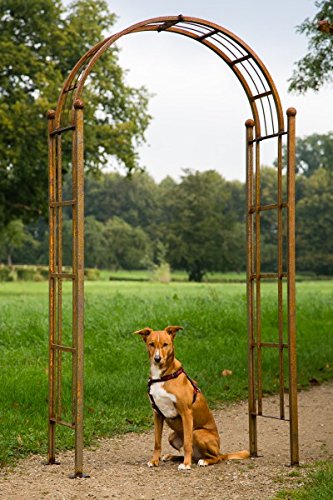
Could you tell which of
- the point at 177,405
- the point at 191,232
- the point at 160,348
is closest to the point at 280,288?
the point at 160,348

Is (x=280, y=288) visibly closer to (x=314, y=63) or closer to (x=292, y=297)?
(x=292, y=297)

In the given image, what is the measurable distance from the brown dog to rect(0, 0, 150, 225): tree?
66.6 ft

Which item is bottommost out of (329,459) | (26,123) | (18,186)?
(329,459)

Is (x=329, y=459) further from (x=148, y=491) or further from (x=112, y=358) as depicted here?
(x=112, y=358)

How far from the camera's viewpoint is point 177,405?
6207mm

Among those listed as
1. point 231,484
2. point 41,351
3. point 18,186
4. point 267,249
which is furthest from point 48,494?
point 267,249

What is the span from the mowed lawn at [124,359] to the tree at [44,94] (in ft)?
26.6

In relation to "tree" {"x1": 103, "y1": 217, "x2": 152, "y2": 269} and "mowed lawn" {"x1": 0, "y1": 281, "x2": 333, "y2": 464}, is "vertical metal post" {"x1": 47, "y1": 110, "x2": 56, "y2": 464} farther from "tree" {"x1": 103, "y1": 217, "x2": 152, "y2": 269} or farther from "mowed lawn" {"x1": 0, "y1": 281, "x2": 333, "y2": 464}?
"tree" {"x1": 103, "y1": 217, "x2": 152, "y2": 269}

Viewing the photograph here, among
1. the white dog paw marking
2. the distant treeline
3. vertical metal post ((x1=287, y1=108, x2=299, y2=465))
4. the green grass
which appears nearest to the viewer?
the green grass

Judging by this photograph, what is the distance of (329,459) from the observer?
22.1 ft

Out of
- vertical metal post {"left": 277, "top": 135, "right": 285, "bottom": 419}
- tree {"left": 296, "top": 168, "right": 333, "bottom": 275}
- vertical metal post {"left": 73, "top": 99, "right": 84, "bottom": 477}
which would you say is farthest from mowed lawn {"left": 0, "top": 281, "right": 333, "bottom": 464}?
tree {"left": 296, "top": 168, "right": 333, "bottom": 275}

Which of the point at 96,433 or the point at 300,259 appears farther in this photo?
the point at 300,259

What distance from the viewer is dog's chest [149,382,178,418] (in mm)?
6223

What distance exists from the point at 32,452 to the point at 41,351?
5.85 metres
